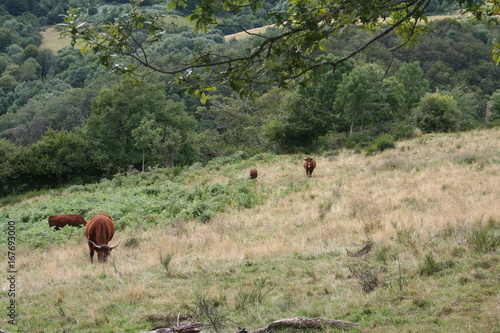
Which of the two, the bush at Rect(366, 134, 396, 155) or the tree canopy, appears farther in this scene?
the bush at Rect(366, 134, 396, 155)

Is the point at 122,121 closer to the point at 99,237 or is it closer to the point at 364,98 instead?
the point at 364,98

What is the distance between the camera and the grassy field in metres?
5.59

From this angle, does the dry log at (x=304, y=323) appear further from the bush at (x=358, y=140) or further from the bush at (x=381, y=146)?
the bush at (x=358, y=140)

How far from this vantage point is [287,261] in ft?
27.7

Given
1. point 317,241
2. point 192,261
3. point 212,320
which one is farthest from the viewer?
point 317,241

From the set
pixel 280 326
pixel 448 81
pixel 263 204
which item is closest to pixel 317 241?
pixel 280 326

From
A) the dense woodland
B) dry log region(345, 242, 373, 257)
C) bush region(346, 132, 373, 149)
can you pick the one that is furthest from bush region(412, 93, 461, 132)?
dry log region(345, 242, 373, 257)

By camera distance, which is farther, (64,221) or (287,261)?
(64,221)

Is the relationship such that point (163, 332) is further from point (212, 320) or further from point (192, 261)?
point (192, 261)

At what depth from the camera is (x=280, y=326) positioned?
5.00m

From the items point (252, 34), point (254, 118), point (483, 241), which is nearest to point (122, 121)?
point (254, 118)

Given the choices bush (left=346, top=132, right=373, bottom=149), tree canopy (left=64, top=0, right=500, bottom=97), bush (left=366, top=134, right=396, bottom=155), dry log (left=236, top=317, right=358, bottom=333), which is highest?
tree canopy (left=64, top=0, right=500, bottom=97)

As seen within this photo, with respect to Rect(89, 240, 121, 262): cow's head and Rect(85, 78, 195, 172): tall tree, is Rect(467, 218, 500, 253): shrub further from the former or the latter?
Rect(85, 78, 195, 172): tall tree

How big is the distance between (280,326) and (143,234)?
957cm
